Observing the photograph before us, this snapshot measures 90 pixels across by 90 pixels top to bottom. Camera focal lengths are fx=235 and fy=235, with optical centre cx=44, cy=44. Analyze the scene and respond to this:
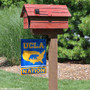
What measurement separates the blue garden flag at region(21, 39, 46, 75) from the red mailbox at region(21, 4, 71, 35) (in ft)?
0.84

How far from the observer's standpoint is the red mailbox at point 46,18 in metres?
4.23

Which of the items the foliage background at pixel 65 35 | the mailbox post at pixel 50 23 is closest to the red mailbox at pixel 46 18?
the mailbox post at pixel 50 23

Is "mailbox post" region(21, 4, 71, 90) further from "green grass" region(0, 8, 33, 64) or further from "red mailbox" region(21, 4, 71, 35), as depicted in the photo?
"green grass" region(0, 8, 33, 64)

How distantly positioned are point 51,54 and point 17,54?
5028 millimetres

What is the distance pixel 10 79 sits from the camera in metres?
7.18

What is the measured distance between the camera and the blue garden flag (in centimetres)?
445

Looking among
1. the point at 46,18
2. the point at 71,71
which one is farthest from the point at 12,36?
the point at 46,18

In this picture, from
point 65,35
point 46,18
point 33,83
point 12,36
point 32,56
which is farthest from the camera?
point 65,35

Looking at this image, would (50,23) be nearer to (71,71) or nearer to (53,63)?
(53,63)

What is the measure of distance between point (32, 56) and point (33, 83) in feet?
7.88

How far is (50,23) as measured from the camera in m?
4.30

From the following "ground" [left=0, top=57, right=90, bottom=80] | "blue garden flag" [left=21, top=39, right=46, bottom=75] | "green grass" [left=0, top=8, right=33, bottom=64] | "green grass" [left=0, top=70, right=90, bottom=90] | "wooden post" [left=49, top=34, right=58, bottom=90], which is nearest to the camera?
"wooden post" [left=49, top=34, right=58, bottom=90]

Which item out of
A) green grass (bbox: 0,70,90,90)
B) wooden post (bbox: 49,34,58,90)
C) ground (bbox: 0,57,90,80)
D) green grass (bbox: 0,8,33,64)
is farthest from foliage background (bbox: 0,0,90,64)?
wooden post (bbox: 49,34,58,90)

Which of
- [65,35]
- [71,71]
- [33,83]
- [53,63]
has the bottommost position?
[71,71]
